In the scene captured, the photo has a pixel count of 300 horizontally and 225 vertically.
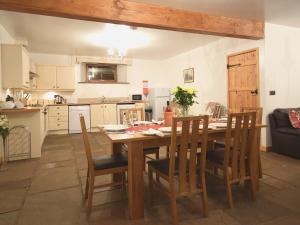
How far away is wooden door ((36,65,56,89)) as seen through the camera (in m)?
6.12

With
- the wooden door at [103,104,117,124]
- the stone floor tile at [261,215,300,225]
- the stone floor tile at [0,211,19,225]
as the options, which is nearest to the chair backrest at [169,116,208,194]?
the stone floor tile at [261,215,300,225]

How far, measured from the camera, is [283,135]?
3.72m

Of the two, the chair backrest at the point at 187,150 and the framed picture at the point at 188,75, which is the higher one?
the framed picture at the point at 188,75

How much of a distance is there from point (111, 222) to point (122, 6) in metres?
2.56

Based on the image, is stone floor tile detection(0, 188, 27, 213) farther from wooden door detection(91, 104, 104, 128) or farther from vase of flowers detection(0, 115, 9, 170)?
wooden door detection(91, 104, 104, 128)

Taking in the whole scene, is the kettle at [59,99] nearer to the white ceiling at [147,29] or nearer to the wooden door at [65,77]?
the wooden door at [65,77]

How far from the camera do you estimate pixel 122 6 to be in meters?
2.83

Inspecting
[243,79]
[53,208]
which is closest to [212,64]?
[243,79]

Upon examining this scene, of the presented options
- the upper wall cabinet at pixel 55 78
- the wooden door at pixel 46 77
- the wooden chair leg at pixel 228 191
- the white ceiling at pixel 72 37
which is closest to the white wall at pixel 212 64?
the white ceiling at pixel 72 37

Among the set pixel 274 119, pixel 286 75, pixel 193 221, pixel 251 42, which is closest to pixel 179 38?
pixel 251 42

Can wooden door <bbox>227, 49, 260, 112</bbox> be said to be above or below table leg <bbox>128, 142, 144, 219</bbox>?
above

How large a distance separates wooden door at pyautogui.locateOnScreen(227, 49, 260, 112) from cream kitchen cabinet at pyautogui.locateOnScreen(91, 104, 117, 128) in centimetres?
345

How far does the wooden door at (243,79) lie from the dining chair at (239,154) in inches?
91.7

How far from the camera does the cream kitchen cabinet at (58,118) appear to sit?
20.1ft
